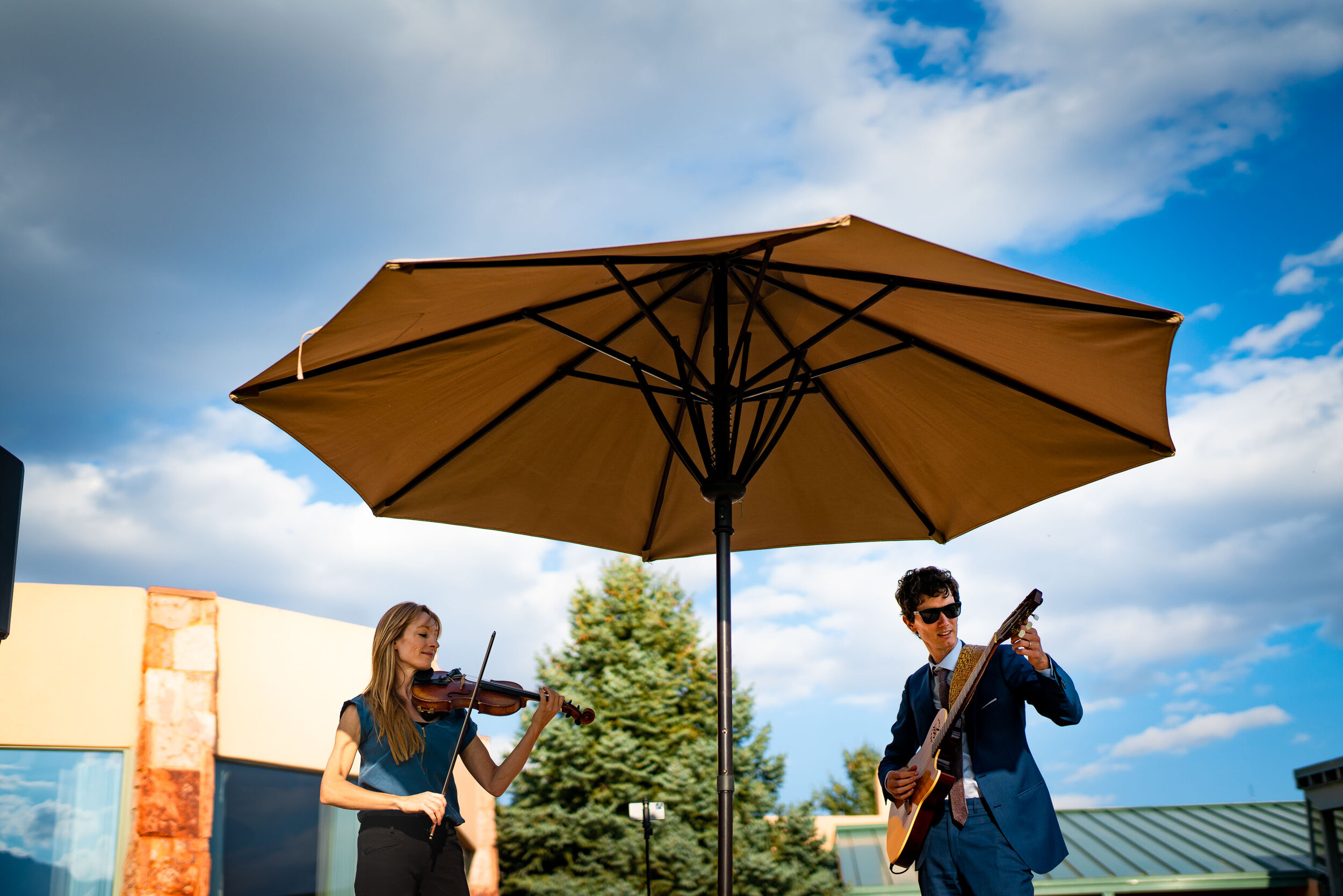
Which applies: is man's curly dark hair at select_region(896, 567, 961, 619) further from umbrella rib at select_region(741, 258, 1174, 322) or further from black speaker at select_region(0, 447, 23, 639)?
black speaker at select_region(0, 447, 23, 639)

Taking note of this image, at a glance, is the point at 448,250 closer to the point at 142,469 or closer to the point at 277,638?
the point at 277,638

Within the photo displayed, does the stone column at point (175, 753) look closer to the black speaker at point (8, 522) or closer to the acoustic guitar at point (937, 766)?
the black speaker at point (8, 522)

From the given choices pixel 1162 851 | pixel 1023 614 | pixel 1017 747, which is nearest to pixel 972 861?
pixel 1017 747

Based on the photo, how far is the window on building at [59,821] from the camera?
7.22m

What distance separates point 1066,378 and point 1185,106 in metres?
33.4

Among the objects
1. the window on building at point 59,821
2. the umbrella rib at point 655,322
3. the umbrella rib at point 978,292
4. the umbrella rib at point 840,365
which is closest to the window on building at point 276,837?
the window on building at point 59,821

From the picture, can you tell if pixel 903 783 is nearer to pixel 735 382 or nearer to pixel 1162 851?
pixel 735 382

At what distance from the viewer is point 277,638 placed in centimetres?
929

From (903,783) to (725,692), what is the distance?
61 centimetres

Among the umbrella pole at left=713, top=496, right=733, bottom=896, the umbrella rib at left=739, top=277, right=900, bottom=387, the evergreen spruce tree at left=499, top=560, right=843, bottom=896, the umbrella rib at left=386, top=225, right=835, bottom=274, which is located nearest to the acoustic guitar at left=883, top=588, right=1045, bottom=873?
the umbrella pole at left=713, top=496, right=733, bottom=896

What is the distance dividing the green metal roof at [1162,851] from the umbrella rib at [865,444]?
9.49m

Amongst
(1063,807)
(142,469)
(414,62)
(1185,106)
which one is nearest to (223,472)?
(142,469)

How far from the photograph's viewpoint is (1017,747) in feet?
8.77

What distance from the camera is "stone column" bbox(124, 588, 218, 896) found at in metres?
7.62
